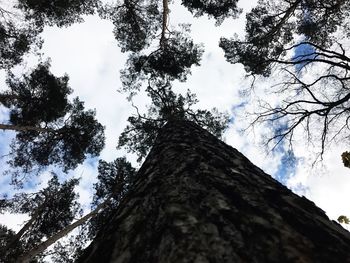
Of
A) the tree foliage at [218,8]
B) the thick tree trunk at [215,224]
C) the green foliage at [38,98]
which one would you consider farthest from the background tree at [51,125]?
the thick tree trunk at [215,224]

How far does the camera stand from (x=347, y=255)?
1310 millimetres

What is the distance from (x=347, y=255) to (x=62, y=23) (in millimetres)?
13847

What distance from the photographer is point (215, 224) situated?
1.54 metres

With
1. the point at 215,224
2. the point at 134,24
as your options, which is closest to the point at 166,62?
the point at 134,24

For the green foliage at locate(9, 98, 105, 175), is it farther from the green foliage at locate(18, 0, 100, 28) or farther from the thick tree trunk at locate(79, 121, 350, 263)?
the thick tree trunk at locate(79, 121, 350, 263)

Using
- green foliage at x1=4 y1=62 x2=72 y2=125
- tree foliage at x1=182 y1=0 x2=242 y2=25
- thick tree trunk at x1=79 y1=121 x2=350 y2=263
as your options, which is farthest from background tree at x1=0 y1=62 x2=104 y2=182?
thick tree trunk at x1=79 y1=121 x2=350 y2=263

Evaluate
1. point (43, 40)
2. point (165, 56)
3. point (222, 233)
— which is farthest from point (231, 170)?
point (43, 40)

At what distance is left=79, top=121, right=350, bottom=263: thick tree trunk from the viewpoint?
51.7 inches

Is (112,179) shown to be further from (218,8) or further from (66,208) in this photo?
(218,8)

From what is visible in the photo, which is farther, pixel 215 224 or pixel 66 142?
pixel 66 142

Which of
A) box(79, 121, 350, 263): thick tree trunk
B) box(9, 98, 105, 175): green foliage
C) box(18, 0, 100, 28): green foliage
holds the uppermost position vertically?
box(18, 0, 100, 28): green foliage

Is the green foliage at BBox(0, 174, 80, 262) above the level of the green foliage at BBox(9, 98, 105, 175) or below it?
below

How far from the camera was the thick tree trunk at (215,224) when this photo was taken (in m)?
1.31

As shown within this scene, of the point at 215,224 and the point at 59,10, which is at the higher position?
the point at 59,10
